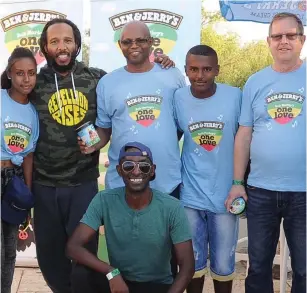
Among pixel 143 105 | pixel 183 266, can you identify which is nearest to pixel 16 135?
pixel 143 105

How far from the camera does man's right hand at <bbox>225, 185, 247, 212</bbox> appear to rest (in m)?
3.35

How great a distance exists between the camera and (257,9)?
4566 mm

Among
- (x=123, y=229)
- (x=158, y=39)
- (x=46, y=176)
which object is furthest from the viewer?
(x=158, y=39)

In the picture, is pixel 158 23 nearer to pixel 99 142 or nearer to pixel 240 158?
pixel 99 142

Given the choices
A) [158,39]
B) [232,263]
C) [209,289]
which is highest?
[158,39]

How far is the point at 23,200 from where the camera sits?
3.37 metres

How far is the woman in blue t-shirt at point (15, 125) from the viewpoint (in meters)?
3.40

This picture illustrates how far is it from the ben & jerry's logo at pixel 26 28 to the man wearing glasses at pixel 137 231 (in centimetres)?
195

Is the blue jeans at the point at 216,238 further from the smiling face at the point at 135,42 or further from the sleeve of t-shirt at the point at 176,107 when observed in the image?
the smiling face at the point at 135,42

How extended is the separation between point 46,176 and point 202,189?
1.04 m

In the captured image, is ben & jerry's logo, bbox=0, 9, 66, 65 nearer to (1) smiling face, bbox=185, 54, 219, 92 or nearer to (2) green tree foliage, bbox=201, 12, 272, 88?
(1) smiling face, bbox=185, 54, 219, 92

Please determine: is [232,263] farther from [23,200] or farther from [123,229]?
[23,200]

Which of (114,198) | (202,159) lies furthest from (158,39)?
(114,198)

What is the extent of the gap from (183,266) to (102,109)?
3.86 ft
